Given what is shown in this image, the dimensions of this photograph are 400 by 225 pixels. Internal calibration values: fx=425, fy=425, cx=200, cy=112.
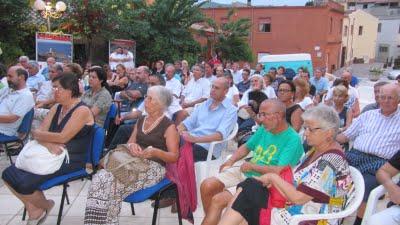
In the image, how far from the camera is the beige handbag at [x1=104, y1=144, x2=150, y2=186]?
9.82 feet

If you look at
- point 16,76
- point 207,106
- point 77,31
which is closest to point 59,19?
point 77,31

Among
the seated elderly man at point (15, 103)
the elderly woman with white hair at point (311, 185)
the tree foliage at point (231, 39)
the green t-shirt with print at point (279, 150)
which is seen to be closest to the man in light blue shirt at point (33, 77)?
the seated elderly man at point (15, 103)

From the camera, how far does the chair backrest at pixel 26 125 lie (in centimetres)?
446

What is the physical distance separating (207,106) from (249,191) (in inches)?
70.0

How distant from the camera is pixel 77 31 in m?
14.2

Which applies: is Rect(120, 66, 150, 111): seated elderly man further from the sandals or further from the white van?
the white van

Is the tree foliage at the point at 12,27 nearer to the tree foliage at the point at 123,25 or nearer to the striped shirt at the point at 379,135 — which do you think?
the tree foliage at the point at 123,25

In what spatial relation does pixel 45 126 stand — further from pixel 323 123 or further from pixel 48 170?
pixel 323 123

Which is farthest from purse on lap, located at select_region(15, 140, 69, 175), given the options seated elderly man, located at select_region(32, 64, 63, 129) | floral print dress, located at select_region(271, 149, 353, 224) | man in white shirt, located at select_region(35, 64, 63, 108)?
man in white shirt, located at select_region(35, 64, 63, 108)

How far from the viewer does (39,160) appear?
10.2ft

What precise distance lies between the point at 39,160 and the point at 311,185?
196 centimetres

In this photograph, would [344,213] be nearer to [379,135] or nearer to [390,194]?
[390,194]

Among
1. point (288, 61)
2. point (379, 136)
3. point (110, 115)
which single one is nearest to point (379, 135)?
point (379, 136)

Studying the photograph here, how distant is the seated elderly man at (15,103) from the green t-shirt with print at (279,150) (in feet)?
8.36
